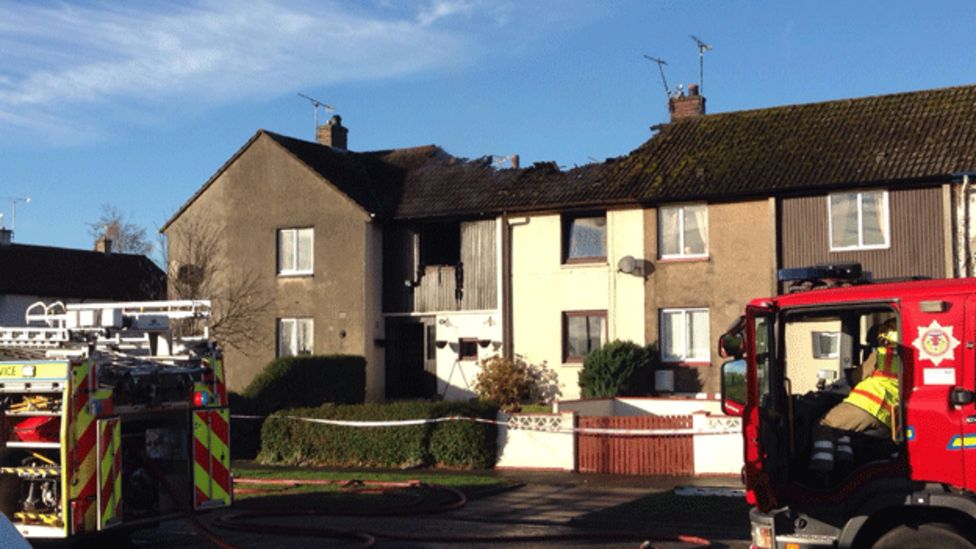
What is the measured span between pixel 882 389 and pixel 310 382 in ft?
69.4

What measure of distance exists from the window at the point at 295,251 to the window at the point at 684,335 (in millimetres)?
9881

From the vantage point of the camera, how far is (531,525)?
1423 centimetres

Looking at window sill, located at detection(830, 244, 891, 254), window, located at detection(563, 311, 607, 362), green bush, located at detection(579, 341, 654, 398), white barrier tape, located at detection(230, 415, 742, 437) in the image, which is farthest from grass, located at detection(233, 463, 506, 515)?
window sill, located at detection(830, 244, 891, 254)

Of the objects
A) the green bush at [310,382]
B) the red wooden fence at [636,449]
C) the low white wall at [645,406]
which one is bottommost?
the red wooden fence at [636,449]

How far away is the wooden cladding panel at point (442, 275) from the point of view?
99.9 ft

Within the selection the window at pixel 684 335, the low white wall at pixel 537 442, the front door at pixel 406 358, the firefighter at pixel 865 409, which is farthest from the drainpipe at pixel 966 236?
the firefighter at pixel 865 409

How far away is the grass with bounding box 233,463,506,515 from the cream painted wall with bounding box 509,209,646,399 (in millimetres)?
9283

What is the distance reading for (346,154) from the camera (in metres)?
35.2

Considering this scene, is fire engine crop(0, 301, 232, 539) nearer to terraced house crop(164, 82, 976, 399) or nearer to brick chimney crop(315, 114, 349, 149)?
terraced house crop(164, 82, 976, 399)

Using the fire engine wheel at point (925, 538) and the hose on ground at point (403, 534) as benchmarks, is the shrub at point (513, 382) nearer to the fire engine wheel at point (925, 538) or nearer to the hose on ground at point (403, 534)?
the hose on ground at point (403, 534)

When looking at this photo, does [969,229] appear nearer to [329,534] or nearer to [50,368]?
[329,534]

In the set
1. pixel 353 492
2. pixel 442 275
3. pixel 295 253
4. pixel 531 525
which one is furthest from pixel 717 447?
pixel 295 253

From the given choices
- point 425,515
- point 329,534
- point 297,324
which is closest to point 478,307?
point 297,324

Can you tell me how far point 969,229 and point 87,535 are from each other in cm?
1920
